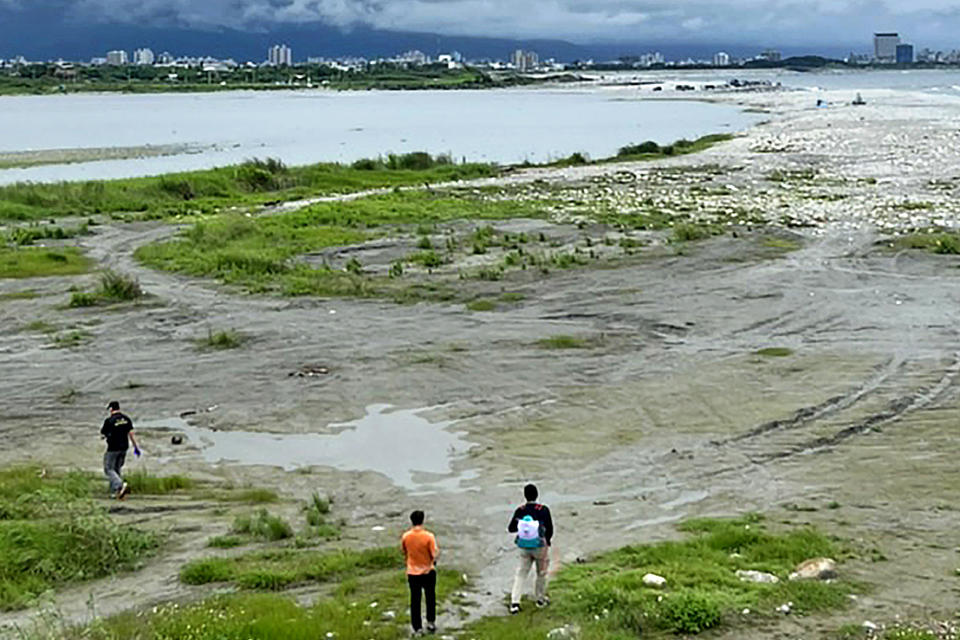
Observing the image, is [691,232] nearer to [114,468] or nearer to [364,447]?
[364,447]

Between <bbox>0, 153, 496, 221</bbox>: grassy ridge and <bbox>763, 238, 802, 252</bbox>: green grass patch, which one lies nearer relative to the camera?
<bbox>763, 238, 802, 252</bbox>: green grass patch

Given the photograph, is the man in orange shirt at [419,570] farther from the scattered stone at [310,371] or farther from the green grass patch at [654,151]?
the green grass patch at [654,151]

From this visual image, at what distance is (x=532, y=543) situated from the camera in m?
13.5

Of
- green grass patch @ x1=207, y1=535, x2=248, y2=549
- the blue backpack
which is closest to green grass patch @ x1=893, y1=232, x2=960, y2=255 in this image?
the blue backpack

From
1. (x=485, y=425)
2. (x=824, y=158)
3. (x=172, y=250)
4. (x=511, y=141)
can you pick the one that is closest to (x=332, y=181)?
(x=172, y=250)

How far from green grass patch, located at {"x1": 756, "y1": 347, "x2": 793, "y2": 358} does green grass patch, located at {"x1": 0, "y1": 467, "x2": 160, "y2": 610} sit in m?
16.0

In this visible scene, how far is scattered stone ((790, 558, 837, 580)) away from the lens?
47.1ft

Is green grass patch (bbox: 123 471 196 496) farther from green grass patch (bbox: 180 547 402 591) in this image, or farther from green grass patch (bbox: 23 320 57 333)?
green grass patch (bbox: 23 320 57 333)

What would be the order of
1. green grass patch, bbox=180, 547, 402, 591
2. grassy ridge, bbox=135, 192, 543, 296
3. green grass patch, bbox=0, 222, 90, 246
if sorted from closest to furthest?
green grass patch, bbox=180, 547, 402, 591 → grassy ridge, bbox=135, 192, 543, 296 → green grass patch, bbox=0, 222, 90, 246

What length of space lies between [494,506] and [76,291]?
22919mm

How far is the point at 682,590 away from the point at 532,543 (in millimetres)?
1907

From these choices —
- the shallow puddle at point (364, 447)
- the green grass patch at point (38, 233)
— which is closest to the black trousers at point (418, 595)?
the shallow puddle at point (364, 447)

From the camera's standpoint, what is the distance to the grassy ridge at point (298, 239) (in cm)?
3756

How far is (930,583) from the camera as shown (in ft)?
46.9
